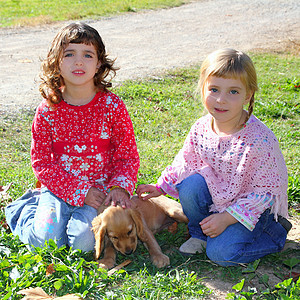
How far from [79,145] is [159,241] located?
3.67 feet

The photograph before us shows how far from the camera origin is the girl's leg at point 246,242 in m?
3.48

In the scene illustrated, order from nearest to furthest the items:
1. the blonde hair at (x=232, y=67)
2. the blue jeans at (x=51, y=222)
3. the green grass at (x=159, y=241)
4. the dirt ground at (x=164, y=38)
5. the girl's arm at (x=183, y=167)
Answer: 1. the green grass at (x=159, y=241)
2. the blonde hair at (x=232, y=67)
3. the blue jeans at (x=51, y=222)
4. the girl's arm at (x=183, y=167)
5. the dirt ground at (x=164, y=38)

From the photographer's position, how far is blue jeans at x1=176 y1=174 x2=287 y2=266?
3492 millimetres

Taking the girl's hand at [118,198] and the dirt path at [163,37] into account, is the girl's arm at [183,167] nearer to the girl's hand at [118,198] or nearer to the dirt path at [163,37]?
the girl's hand at [118,198]

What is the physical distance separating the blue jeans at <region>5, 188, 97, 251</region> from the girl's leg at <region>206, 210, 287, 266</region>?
104 cm

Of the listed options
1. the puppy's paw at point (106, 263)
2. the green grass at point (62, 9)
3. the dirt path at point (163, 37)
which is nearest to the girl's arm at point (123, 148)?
the puppy's paw at point (106, 263)

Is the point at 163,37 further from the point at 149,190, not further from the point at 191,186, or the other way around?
the point at 191,186

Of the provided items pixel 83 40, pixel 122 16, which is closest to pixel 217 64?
pixel 83 40

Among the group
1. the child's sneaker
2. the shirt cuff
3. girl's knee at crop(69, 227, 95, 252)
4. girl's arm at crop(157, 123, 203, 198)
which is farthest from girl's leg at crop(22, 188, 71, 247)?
the shirt cuff

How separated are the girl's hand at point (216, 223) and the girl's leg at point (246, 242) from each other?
0.13ft

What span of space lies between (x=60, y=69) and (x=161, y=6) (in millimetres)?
13628

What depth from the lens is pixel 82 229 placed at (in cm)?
367

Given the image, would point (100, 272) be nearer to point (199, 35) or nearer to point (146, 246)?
point (146, 246)

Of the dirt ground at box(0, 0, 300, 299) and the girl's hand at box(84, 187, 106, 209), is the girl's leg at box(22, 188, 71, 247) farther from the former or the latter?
the dirt ground at box(0, 0, 300, 299)
